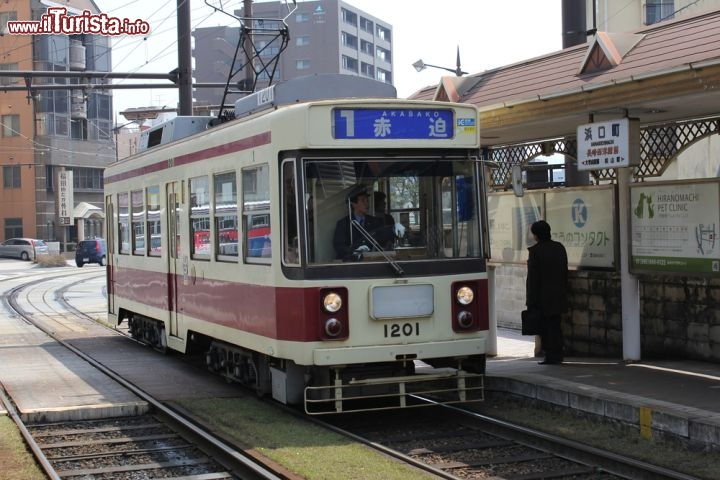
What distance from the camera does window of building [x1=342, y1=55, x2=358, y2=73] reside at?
363 feet

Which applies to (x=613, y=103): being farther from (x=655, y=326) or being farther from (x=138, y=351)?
(x=138, y=351)

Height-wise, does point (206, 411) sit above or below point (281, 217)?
below

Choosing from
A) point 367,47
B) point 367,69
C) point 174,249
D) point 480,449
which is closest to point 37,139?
point 367,69

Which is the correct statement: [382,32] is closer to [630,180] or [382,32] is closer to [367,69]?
[367,69]

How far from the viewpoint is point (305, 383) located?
9.88m

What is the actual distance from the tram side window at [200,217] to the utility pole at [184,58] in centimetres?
962

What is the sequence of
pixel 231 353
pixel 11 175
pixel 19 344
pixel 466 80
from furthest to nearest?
pixel 11 175 < pixel 19 344 < pixel 466 80 < pixel 231 353

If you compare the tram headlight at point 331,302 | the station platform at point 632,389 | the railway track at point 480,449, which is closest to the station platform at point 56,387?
the railway track at point 480,449

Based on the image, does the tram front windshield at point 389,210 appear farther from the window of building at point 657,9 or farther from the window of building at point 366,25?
the window of building at point 366,25

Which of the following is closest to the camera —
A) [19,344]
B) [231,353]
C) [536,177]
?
[231,353]

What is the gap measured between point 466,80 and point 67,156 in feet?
216

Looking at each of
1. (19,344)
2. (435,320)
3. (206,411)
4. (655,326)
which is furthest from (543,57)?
(19,344)

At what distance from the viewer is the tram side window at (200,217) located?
458 inches

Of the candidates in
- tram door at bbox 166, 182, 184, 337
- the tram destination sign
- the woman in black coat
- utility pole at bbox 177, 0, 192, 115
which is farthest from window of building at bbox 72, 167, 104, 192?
the tram destination sign
